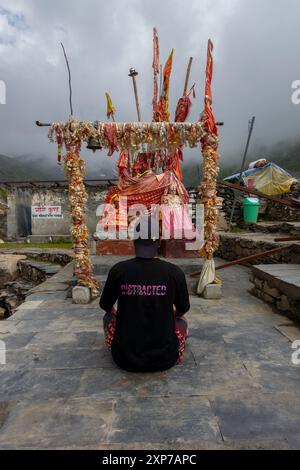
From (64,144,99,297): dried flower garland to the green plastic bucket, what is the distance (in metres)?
9.77

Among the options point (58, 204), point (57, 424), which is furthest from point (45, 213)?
point (57, 424)

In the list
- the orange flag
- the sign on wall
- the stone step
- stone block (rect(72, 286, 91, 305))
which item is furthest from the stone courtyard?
the sign on wall

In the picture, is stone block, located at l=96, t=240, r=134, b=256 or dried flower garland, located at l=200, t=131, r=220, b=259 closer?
dried flower garland, located at l=200, t=131, r=220, b=259

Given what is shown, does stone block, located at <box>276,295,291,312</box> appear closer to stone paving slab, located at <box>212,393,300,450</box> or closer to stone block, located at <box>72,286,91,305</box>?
stone paving slab, located at <box>212,393,300,450</box>

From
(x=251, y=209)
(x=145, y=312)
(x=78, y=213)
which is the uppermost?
(x=251, y=209)

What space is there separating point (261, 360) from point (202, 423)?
1.53 m

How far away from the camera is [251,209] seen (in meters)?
14.8

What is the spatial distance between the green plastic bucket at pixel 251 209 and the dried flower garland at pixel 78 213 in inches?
385

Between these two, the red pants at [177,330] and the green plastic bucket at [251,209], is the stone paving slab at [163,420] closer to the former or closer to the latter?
the red pants at [177,330]

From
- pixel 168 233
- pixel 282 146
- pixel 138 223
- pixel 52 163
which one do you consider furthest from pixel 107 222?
pixel 52 163

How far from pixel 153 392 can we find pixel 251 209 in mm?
12726

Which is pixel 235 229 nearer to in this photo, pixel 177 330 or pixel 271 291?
pixel 271 291

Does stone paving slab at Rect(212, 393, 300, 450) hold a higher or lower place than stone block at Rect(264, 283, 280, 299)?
lower

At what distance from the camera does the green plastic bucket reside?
48.0 ft
